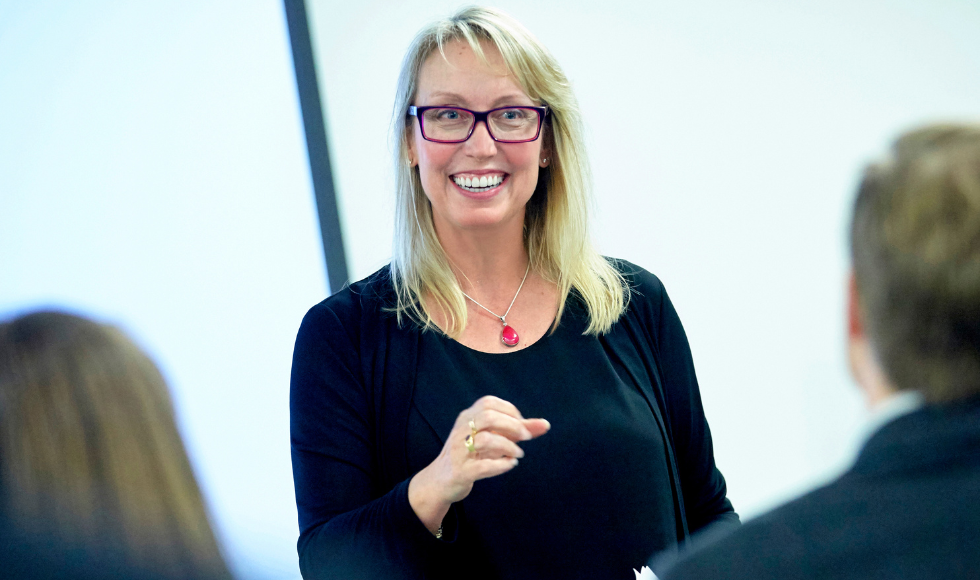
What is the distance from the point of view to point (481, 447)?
1150 millimetres

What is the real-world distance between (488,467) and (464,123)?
0.68 m

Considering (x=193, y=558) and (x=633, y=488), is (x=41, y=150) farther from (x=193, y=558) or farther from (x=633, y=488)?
(x=633, y=488)

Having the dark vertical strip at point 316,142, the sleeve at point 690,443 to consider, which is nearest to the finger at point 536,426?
the sleeve at point 690,443

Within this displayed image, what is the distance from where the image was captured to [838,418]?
8.02 ft

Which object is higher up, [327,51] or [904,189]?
[327,51]

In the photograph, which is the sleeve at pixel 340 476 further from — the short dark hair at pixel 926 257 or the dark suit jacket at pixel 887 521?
the short dark hair at pixel 926 257

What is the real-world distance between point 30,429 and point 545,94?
1059 mm

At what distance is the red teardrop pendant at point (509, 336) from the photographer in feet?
5.07

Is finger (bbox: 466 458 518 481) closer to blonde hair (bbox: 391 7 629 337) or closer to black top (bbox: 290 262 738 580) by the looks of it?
black top (bbox: 290 262 738 580)

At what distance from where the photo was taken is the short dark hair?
0.69m

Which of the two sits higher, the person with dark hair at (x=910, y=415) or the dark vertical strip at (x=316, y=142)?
the dark vertical strip at (x=316, y=142)

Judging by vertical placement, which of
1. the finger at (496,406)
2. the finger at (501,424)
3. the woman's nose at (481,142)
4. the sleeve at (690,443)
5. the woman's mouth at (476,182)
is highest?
the woman's nose at (481,142)

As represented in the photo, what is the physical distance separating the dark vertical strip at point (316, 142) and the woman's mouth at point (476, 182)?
144cm

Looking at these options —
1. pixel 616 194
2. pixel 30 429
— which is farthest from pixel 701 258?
pixel 30 429
